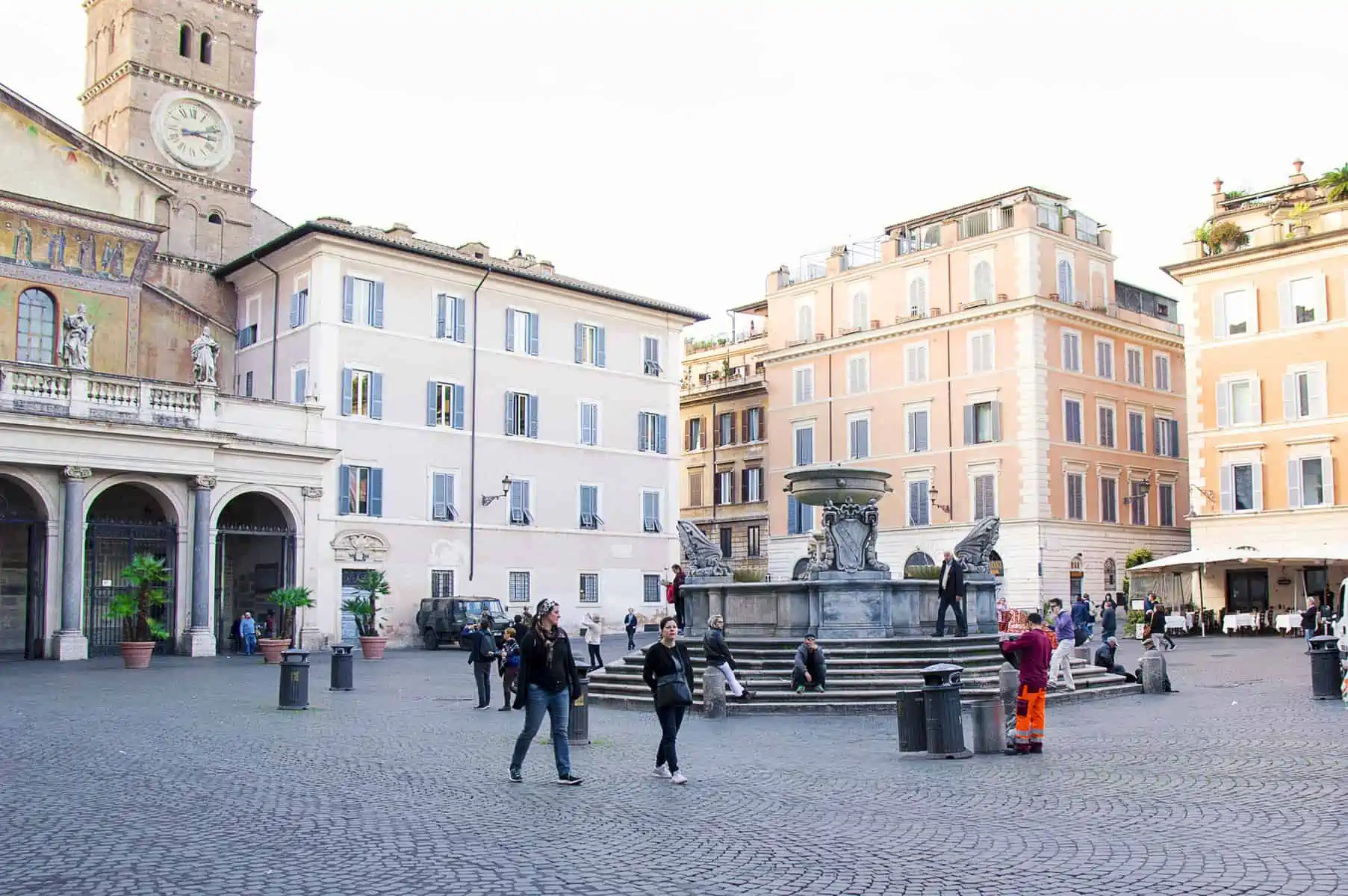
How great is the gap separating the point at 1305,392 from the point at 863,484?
26893 millimetres

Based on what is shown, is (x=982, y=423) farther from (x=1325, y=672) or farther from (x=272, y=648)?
(x=1325, y=672)

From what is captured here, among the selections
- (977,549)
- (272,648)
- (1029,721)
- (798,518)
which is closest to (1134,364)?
(798,518)

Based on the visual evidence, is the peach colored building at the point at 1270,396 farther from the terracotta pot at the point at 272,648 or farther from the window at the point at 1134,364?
the terracotta pot at the point at 272,648

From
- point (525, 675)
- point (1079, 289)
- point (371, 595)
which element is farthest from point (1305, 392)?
point (525, 675)

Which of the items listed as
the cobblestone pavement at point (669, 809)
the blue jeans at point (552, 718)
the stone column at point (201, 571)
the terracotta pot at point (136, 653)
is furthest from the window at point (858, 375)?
the blue jeans at point (552, 718)

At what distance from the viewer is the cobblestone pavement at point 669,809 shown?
7.54m

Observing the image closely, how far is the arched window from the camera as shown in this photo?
36312 mm

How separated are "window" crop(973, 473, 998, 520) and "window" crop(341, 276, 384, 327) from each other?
23372 millimetres

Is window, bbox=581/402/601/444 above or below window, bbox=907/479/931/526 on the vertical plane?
above

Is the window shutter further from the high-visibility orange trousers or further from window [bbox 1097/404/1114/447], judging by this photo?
the high-visibility orange trousers

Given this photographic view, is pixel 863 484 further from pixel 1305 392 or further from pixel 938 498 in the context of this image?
pixel 938 498

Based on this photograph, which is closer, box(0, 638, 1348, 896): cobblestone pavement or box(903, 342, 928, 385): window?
box(0, 638, 1348, 896): cobblestone pavement

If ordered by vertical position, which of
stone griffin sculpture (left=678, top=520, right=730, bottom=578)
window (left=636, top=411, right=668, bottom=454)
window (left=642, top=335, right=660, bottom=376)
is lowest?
stone griffin sculpture (left=678, top=520, right=730, bottom=578)

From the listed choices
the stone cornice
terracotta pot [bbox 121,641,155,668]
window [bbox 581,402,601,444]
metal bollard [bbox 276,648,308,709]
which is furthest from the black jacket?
the stone cornice
